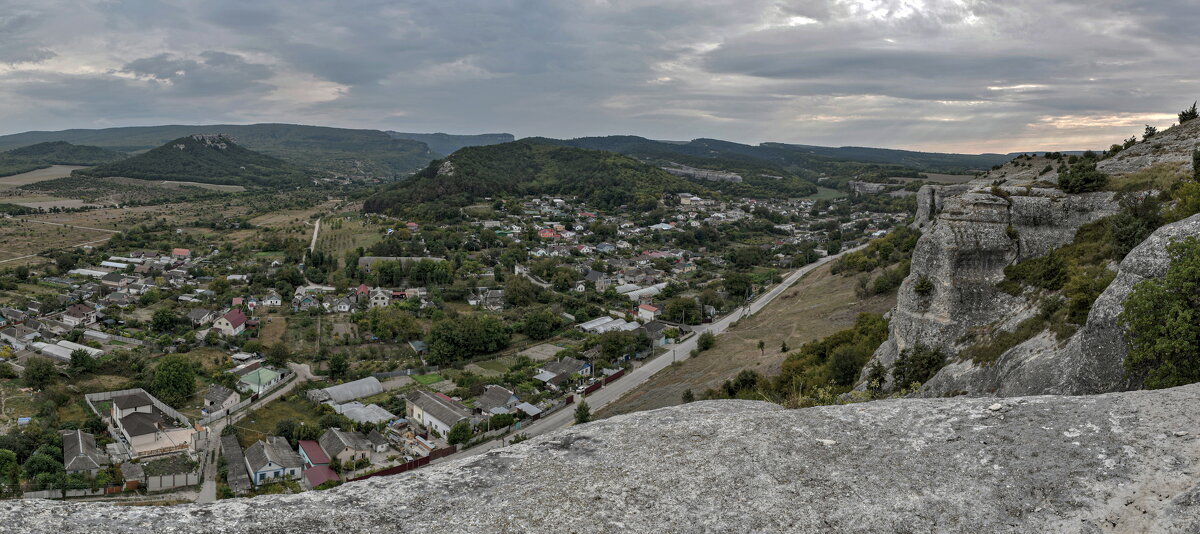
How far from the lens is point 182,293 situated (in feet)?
154

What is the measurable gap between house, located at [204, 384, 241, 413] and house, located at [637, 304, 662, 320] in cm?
2630

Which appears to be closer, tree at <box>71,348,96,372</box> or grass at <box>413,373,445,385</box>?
tree at <box>71,348,96,372</box>

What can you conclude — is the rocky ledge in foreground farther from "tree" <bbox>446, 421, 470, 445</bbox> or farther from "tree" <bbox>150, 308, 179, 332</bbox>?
"tree" <bbox>150, 308, 179, 332</bbox>

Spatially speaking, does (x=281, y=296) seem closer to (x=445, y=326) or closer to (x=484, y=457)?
(x=445, y=326)

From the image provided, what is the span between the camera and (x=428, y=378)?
3303 cm

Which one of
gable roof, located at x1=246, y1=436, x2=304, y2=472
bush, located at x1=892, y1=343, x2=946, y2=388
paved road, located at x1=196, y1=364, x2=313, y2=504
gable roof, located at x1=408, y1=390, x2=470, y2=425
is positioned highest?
bush, located at x1=892, y1=343, x2=946, y2=388

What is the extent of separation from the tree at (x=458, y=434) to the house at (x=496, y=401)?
236 cm

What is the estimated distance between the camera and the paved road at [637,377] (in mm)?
25812

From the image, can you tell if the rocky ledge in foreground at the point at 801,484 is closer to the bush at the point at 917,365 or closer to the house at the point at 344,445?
the bush at the point at 917,365

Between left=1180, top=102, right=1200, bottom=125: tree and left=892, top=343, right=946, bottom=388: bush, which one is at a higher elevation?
left=1180, top=102, right=1200, bottom=125: tree

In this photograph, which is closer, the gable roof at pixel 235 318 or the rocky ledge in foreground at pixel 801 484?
the rocky ledge in foreground at pixel 801 484

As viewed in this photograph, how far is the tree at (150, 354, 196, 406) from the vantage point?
27.7 meters

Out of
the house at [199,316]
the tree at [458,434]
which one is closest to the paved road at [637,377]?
the tree at [458,434]

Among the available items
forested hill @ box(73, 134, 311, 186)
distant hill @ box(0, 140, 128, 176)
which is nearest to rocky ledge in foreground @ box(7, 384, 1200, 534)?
forested hill @ box(73, 134, 311, 186)
